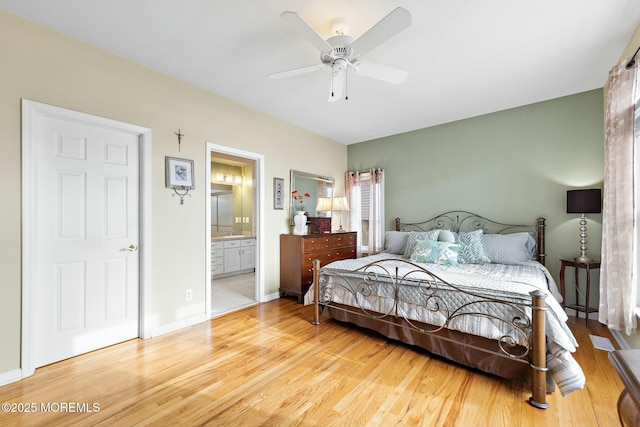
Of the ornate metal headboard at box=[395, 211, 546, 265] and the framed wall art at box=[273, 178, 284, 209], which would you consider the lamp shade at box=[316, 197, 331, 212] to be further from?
the ornate metal headboard at box=[395, 211, 546, 265]

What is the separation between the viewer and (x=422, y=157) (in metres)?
4.77

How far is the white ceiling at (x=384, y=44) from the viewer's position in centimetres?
204

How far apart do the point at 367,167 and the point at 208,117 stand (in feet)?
10.1

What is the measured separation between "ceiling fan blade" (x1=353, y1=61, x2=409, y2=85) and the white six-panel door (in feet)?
7.58

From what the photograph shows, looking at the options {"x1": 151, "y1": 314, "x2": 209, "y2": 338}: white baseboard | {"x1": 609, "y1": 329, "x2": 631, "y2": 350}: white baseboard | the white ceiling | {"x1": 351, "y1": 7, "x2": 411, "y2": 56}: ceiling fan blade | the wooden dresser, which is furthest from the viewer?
the wooden dresser

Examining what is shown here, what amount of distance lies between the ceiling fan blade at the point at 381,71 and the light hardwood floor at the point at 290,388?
2.40 m

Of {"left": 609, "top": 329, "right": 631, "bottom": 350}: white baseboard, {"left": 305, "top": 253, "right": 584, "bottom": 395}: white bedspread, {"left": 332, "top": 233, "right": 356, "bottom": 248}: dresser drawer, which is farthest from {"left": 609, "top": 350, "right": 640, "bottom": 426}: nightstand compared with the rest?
{"left": 332, "top": 233, "right": 356, "bottom": 248}: dresser drawer

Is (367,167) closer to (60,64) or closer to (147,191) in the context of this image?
(147,191)

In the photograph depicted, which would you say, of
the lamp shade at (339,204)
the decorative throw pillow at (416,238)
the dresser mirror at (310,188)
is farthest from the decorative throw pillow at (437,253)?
the dresser mirror at (310,188)

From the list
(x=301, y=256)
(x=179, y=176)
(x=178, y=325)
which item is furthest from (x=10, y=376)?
(x=301, y=256)

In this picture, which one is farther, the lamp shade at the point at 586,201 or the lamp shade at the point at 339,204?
the lamp shade at the point at 339,204

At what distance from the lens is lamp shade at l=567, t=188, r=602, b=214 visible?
10.0 ft

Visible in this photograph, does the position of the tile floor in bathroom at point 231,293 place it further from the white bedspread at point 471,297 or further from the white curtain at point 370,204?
the white curtain at point 370,204

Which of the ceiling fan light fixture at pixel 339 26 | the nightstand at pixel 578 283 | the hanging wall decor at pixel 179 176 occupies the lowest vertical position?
the nightstand at pixel 578 283
